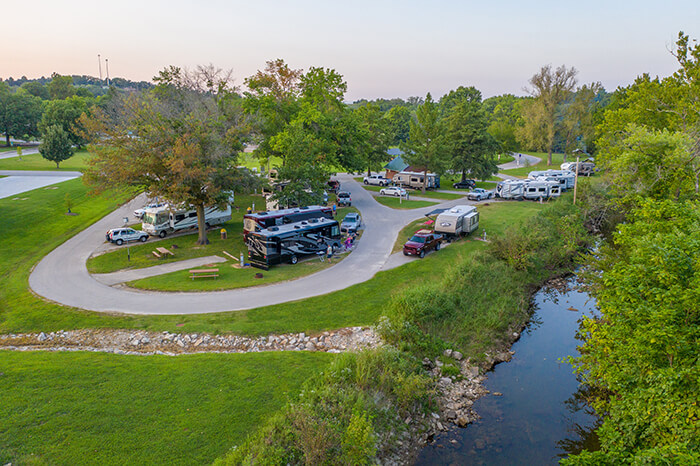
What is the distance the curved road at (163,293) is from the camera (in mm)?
20094

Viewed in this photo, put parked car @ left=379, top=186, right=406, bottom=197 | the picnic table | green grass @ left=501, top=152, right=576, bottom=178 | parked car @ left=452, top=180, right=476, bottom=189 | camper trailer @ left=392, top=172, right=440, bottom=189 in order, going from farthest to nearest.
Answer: green grass @ left=501, top=152, right=576, bottom=178 → parked car @ left=452, top=180, right=476, bottom=189 → camper trailer @ left=392, top=172, right=440, bottom=189 → parked car @ left=379, top=186, right=406, bottom=197 → the picnic table

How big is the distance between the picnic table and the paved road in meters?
31.1

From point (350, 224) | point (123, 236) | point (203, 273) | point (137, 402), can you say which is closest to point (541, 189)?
point (350, 224)

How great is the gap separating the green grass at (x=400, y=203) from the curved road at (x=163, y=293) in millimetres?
13309

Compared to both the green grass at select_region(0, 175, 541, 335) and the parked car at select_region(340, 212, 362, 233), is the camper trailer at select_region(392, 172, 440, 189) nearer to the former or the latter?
the parked car at select_region(340, 212, 362, 233)

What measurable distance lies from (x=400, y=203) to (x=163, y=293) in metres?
29.5

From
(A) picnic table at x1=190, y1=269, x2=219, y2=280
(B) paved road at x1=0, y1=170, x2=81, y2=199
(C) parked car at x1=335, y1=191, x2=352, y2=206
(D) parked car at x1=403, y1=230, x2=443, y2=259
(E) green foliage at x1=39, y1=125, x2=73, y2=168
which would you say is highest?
(E) green foliage at x1=39, y1=125, x2=73, y2=168

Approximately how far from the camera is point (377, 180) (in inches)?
2298

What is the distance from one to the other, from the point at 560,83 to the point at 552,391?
71.1 m

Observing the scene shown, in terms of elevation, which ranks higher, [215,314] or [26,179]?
[26,179]

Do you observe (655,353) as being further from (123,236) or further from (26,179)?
(26,179)

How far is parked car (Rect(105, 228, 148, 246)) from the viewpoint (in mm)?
29875

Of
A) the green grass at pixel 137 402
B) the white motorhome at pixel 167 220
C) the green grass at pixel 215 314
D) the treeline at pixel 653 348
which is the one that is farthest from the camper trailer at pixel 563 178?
the green grass at pixel 137 402

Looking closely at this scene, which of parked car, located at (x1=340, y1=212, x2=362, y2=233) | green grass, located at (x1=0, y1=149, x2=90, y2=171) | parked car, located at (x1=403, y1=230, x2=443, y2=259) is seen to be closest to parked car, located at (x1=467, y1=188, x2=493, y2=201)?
parked car, located at (x1=340, y1=212, x2=362, y2=233)
